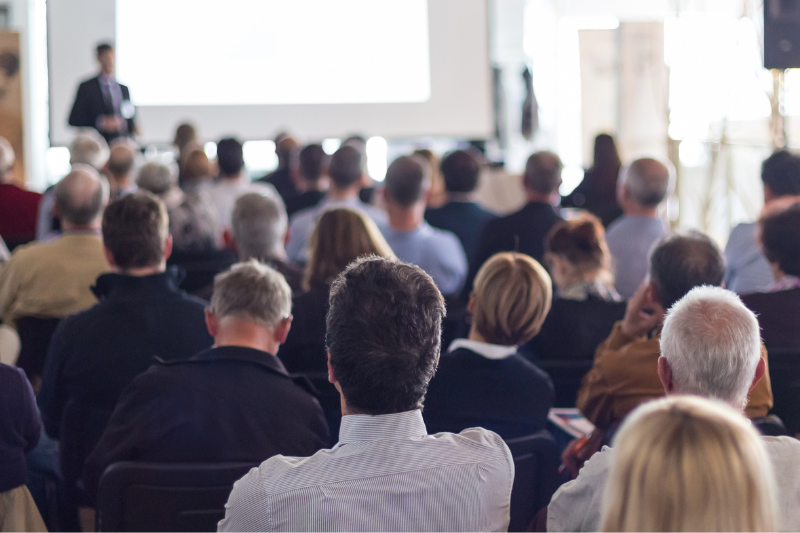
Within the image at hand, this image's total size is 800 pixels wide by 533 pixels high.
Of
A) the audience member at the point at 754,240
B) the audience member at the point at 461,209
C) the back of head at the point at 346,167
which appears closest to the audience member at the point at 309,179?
the back of head at the point at 346,167

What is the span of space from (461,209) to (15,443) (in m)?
3.24

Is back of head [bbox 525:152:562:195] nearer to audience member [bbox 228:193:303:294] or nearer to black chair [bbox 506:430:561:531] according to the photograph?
audience member [bbox 228:193:303:294]

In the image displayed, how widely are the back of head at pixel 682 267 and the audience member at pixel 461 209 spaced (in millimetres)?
2375

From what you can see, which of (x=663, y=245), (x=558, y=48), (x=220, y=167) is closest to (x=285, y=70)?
(x=220, y=167)

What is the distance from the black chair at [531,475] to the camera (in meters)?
1.73

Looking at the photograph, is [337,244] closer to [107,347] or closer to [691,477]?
[107,347]

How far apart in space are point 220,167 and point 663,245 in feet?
11.9

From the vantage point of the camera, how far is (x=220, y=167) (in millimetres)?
5285

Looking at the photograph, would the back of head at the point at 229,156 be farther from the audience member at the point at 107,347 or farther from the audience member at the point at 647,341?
the audience member at the point at 647,341

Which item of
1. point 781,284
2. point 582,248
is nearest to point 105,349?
point 582,248

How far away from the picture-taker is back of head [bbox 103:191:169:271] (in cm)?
245

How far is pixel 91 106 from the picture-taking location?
288 inches

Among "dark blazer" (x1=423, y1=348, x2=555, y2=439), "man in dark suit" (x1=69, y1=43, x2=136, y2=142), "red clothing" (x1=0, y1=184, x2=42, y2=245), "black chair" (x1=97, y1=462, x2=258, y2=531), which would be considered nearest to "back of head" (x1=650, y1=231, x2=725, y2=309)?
"dark blazer" (x1=423, y1=348, x2=555, y2=439)

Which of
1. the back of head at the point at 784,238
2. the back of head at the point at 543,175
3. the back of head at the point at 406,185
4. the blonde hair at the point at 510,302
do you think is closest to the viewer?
the blonde hair at the point at 510,302
